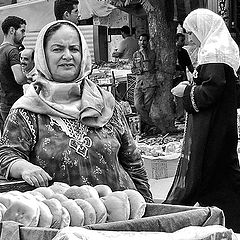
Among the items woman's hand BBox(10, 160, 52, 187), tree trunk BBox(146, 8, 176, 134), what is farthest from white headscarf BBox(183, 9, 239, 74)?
tree trunk BBox(146, 8, 176, 134)

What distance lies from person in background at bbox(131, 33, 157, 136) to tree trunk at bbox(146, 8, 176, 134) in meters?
0.08

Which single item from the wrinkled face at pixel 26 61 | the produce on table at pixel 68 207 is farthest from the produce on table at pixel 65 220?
the wrinkled face at pixel 26 61

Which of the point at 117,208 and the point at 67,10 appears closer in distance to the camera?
the point at 117,208

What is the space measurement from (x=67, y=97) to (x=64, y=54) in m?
0.17

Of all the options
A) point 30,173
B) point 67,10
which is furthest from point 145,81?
point 30,173

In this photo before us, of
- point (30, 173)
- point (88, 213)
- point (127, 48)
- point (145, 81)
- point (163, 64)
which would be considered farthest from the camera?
point (127, 48)

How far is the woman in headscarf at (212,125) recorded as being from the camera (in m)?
4.70

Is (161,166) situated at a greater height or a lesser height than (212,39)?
lesser

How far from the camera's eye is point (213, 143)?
186 inches

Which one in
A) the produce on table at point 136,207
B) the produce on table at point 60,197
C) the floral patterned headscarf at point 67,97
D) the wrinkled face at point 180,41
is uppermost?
the floral patterned headscarf at point 67,97

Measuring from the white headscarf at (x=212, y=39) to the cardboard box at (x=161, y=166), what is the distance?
165cm

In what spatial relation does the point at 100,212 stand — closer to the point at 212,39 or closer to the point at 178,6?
the point at 212,39

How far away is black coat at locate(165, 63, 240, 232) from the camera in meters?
4.70

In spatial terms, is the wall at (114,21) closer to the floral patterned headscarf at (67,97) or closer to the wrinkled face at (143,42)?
the wrinkled face at (143,42)
